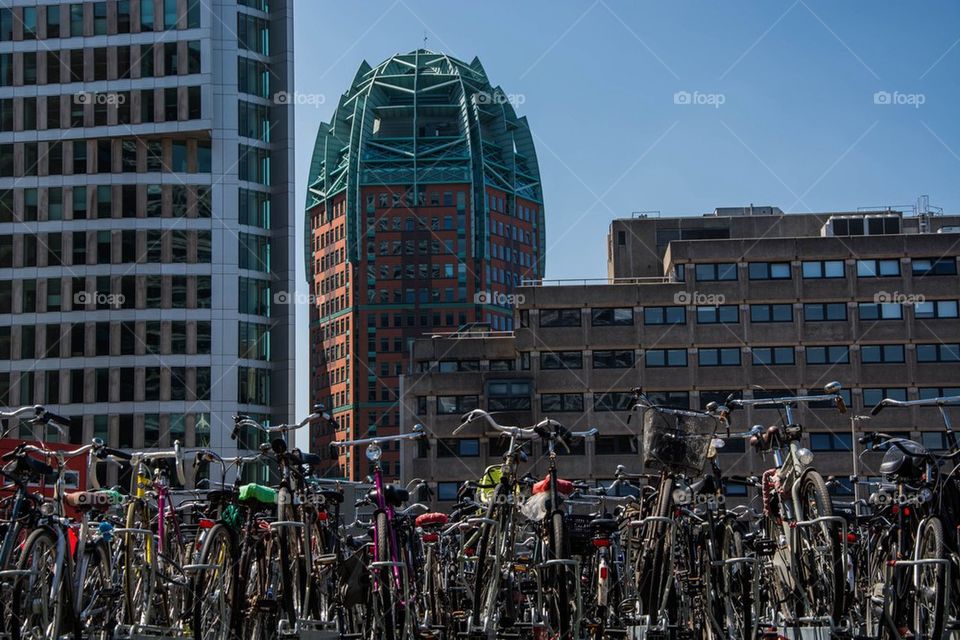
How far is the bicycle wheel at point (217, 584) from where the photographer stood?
30.8ft

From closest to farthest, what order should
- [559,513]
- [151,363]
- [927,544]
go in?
[927,544] → [559,513] → [151,363]

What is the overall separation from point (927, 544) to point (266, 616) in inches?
184

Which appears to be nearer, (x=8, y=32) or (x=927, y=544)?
(x=927, y=544)

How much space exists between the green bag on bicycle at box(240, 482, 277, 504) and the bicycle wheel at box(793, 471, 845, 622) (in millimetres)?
3959

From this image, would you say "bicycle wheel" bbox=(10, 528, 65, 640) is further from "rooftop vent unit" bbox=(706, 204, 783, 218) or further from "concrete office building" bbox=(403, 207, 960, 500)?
"rooftop vent unit" bbox=(706, 204, 783, 218)

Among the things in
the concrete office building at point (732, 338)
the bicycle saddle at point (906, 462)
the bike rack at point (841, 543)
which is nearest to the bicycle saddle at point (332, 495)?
the bike rack at point (841, 543)

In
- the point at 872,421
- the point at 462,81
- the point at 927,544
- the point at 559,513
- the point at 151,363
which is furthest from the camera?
the point at 462,81

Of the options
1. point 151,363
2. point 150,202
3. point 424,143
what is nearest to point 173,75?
point 150,202

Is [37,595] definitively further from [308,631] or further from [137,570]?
[308,631]

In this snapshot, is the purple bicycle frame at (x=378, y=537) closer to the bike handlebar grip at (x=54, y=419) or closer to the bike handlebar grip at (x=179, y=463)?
the bike handlebar grip at (x=179, y=463)

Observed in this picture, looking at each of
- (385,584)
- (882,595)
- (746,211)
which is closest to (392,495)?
(385,584)

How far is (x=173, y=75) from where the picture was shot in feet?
227

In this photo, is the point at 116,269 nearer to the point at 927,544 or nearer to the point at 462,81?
the point at 927,544

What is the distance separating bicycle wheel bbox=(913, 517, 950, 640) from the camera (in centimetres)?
792
